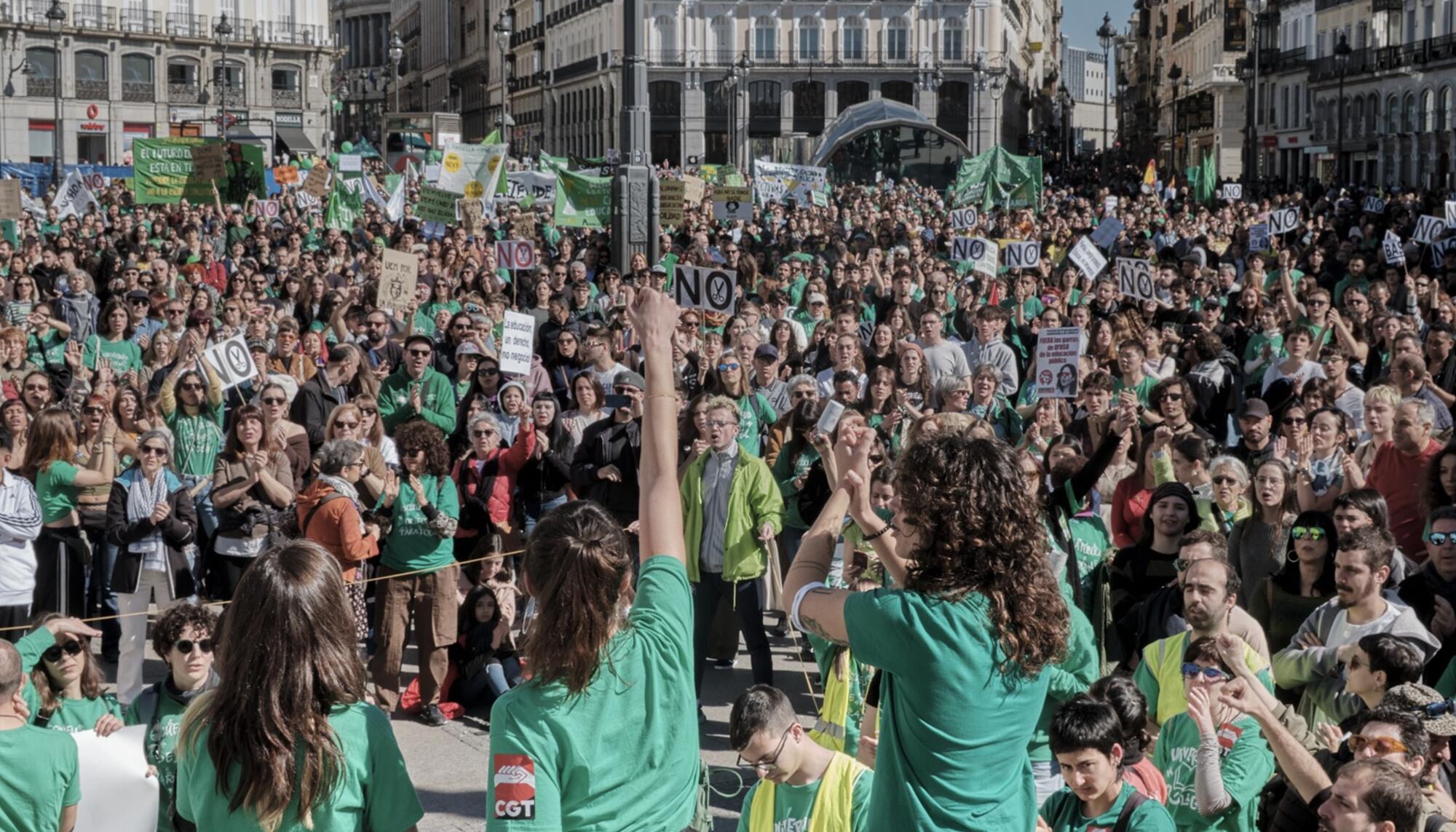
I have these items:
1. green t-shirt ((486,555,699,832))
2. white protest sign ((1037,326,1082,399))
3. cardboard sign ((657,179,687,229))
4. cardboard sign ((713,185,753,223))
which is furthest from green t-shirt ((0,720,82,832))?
cardboard sign ((713,185,753,223))

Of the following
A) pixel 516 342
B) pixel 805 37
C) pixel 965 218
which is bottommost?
pixel 516 342

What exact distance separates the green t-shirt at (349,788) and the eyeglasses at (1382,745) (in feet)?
7.94

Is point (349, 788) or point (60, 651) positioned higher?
point (349, 788)

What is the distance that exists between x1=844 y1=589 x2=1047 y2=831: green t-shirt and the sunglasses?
10.9 feet

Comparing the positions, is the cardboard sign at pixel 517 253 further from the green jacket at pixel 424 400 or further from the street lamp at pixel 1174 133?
the street lamp at pixel 1174 133

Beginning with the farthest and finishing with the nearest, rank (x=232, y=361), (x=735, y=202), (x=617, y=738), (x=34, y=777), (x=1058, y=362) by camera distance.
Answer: (x=735, y=202), (x=1058, y=362), (x=232, y=361), (x=34, y=777), (x=617, y=738)

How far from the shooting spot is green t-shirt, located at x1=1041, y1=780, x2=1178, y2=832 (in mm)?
4055

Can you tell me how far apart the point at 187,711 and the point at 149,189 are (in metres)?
21.4

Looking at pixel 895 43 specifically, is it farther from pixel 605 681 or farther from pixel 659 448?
pixel 605 681

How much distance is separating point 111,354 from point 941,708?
10.5m

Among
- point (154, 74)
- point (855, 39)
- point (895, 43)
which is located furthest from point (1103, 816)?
point (855, 39)

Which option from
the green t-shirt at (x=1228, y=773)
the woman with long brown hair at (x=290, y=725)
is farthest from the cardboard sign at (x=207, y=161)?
the woman with long brown hair at (x=290, y=725)

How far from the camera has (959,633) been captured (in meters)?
3.19

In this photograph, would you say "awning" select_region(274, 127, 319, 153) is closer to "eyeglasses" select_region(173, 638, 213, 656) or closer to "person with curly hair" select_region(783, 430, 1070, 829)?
"eyeglasses" select_region(173, 638, 213, 656)
